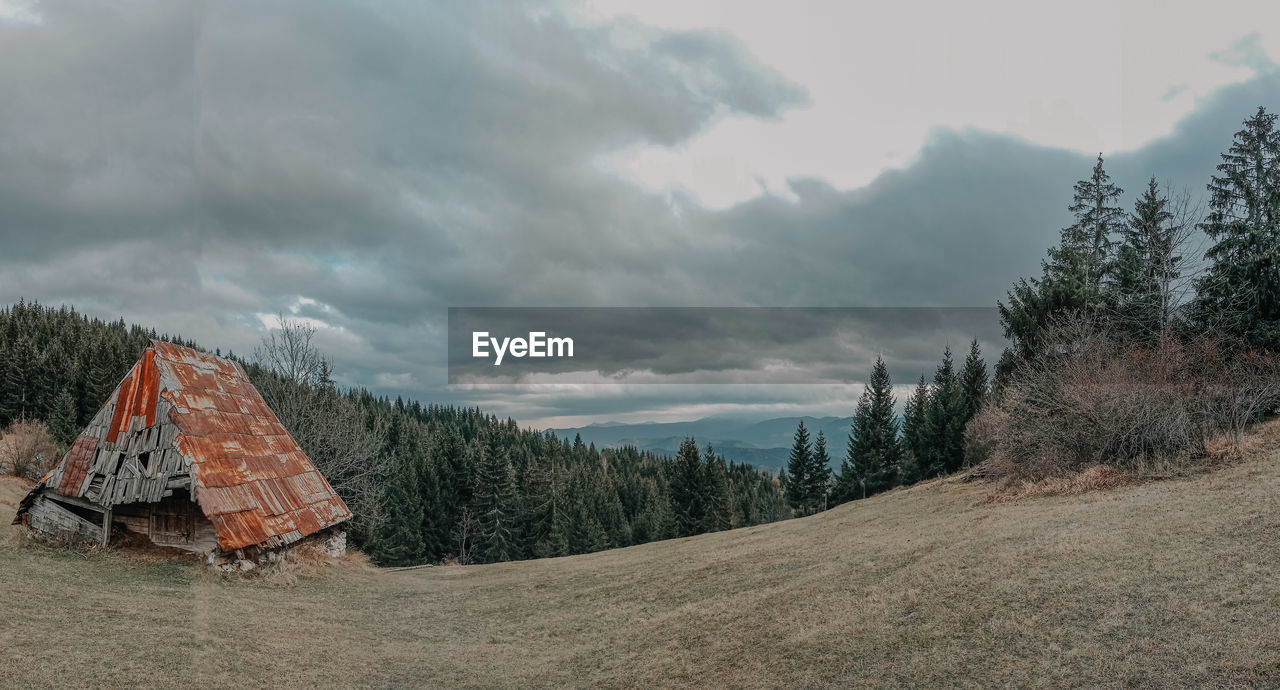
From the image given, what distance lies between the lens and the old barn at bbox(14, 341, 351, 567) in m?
19.0

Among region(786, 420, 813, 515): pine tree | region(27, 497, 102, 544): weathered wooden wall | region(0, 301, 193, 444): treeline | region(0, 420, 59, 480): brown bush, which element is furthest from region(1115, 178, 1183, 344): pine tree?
region(0, 301, 193, 444): treeline

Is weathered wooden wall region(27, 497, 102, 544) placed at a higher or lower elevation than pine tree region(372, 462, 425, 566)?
higher

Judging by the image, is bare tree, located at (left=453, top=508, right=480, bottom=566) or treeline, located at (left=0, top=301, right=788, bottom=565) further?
bare tree, located at (left=453, top=508, right=480, bottom=566)

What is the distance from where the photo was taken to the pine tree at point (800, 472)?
68.8m

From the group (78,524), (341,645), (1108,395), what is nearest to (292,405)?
(78,524)

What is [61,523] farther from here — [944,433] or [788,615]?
[944,433]

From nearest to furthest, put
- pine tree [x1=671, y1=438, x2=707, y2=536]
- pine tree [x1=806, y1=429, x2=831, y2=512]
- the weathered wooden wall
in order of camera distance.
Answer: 1. the weathered wooden wall
2. pine tree [x1=671, y1=438, x2=707, y2=536]
3. pine tree [x1=806, y1=429, x2=831, y2=512]

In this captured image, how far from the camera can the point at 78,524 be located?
64.8ft

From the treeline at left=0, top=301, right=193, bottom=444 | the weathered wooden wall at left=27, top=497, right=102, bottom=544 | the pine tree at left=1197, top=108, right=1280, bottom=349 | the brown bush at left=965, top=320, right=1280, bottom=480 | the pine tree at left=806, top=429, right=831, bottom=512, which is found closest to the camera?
the weathered wooden wall at left=27, top=497, right=102, bottom=544

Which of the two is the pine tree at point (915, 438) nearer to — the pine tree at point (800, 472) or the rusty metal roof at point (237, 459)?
the pine tree at point (800, 472)

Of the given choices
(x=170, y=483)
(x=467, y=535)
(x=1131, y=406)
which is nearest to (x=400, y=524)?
(x=467, y=535)

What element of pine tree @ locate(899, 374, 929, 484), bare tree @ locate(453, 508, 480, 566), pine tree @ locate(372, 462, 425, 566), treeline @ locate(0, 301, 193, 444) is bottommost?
bare tree @ locate(453, 508, 480, 566)

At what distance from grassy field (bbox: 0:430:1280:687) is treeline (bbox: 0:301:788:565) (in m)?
15.0

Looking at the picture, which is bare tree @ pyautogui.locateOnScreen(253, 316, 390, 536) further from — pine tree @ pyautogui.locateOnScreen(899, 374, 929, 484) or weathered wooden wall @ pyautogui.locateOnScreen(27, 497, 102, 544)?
pine tree @ pyautogui.locateOnScreen(899, 374, 929, 484)
